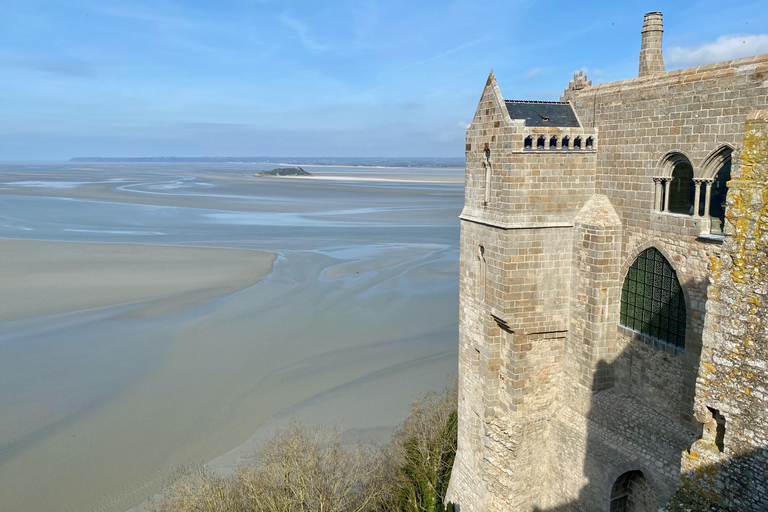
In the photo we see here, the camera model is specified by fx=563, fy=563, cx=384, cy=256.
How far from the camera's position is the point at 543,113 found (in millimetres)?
14906

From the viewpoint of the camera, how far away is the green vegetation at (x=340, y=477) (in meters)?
15.8

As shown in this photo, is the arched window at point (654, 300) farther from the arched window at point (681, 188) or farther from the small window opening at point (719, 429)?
the small window opening at point (719, 429)

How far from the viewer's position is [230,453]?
23.0 metres

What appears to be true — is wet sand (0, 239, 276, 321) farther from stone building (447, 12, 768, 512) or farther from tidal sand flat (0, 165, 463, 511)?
stone building (447, 12, 768, 512)

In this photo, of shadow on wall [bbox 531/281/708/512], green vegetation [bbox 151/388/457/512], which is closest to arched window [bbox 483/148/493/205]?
shadow on wall [bbox 531/281/708/512]

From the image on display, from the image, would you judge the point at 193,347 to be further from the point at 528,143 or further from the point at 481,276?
the point at 528,143

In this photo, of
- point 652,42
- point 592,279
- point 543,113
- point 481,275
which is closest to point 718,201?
point 592,279

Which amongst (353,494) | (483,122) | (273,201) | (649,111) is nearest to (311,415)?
(353,494)

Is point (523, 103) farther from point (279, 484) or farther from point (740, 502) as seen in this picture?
point (279, 484)

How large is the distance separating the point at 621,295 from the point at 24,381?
28097mm

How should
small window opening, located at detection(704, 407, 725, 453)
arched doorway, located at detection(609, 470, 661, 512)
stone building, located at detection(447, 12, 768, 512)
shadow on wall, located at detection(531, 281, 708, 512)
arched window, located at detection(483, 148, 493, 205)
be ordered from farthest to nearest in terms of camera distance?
arched window, located at detection(483, 148, 493, 205) → arched doorway, located at detection(609, 470, 661, 512) → shadow on wall, located at detection(531, 281, 708, 512) → stone building, located at detection(447, 12, 768, 512) → small window opening, located at detection(704, 407, 725, 453)

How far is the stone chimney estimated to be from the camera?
16016 millimetres

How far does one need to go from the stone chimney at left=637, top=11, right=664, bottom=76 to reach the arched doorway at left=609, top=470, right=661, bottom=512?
11.0m

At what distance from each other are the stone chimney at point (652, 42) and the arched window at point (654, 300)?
6456 millimetres
